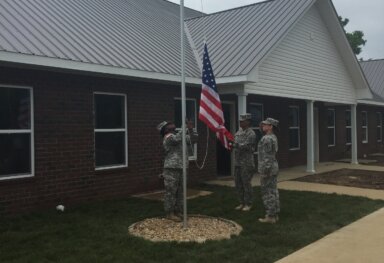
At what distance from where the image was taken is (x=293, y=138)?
55.6 feet

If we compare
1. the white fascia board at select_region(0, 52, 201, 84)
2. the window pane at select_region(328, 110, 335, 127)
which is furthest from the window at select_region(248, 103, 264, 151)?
the window pane at select_region(328, 110, 335, 127)

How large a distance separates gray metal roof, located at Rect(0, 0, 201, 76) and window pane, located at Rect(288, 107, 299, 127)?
207 inches

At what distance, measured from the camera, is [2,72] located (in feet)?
24.7

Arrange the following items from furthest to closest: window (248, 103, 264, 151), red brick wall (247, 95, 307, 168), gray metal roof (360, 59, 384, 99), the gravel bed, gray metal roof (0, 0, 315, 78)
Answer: gray metal roof (360, 59, 384, 99), red brick wall (247, 95, 307, 168), window (248, 103, 264, 151), gray metal roof (0, 0, 315, 78), the gravel bed

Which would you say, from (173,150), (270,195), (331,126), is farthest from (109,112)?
(331,126)

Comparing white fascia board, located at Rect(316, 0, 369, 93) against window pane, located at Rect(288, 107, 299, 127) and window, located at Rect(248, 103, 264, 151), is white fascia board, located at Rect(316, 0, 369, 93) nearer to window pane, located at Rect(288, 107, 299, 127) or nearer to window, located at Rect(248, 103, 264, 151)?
window pane, located at Rect(288, 107, 299, 127)

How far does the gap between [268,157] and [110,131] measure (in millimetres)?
3681

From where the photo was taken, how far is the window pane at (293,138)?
16.7 m

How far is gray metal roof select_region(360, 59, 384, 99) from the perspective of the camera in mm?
25633

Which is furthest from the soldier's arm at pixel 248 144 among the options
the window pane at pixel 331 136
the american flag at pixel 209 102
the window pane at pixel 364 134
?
the window pane at pixel 364 134

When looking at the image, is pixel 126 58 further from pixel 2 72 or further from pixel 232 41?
pixel 232 41

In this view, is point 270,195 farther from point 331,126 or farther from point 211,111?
point 331,126

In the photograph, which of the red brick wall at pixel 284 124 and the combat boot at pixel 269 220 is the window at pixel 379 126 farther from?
the combat boot at pixel 269 220

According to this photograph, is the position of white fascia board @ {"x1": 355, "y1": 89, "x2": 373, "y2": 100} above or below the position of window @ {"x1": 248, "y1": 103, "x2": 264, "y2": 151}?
above
